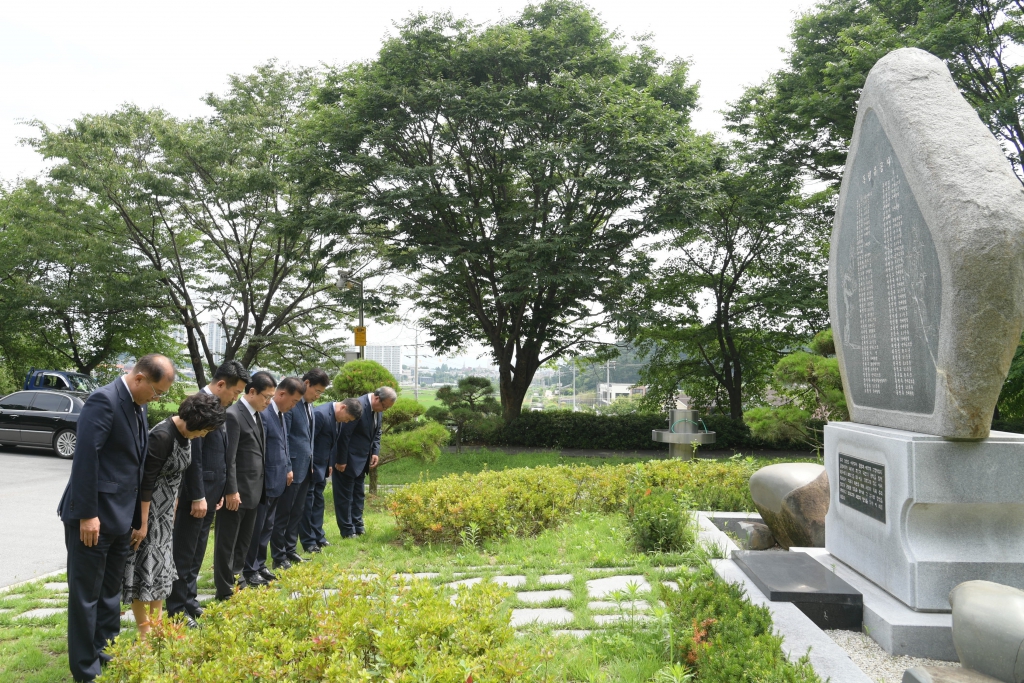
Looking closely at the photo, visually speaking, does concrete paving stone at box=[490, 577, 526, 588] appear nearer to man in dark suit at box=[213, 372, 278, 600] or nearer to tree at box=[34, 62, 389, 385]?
man in dark suit at box=[213, 372, 278, 600]

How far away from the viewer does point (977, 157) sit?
396 cm

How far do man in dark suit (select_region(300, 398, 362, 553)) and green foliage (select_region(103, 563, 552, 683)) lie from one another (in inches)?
147

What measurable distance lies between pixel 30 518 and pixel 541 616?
27.2ft

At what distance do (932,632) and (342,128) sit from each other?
48.4 ft

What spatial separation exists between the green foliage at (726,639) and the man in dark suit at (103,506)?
3158 millimetres

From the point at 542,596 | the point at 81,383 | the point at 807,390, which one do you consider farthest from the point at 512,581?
the point at 81,383

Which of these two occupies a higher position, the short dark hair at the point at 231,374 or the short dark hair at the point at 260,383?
the short dark hair at the point at 231,374

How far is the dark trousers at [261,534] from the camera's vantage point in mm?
5590

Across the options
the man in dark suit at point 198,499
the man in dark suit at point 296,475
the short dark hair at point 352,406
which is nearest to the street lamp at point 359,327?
the short dark hair at point 352,406

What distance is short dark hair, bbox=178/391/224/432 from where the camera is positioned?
13.0 feet

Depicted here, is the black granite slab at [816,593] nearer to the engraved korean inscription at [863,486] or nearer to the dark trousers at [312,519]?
the engraved korean inscription at [863,486]

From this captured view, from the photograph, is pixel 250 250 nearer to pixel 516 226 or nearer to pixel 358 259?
pixel 358 259

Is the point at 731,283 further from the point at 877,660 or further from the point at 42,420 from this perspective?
the point at 42,420

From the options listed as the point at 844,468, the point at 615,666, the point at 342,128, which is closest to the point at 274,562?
the point at 615,666
